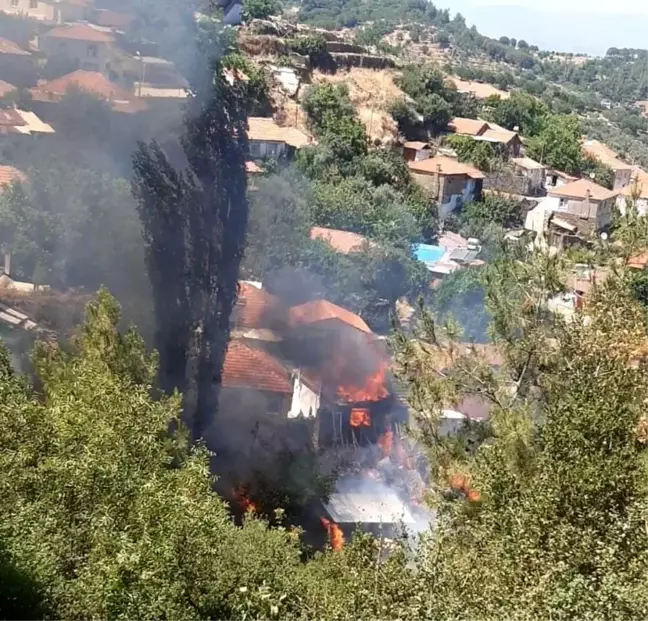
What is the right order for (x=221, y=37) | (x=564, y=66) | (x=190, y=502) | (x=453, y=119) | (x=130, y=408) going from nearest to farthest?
(x=190, y=502)
(x=130, y=408)
(x=221, y=37)
(x=453, y=119)
(x=564, y=66)

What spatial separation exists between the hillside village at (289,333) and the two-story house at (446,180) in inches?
5.9

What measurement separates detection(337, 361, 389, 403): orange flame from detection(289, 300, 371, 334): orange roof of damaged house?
167 cm

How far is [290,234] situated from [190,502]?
61.4ft

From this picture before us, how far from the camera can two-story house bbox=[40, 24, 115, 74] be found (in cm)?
1983

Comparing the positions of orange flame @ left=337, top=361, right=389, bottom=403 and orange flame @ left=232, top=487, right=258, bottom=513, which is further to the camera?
orange flame @ left=337, top=361, right=389, bottom=403

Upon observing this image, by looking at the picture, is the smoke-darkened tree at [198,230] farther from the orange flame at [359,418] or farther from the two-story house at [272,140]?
the two-story house at [272,140]

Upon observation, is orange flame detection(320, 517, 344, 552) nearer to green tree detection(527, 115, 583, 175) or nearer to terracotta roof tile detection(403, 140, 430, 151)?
terracotta roof tile detection(403, 140, 430, 151)

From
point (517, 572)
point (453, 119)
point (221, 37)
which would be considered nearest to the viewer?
point (517, 572)

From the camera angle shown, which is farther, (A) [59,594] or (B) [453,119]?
(B) [453,119]

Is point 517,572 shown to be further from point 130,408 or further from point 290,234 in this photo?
point 290,234

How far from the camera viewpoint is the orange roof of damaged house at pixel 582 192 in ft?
141

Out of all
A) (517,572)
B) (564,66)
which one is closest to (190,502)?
(517,572)

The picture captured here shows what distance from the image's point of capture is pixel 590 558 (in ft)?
22.0

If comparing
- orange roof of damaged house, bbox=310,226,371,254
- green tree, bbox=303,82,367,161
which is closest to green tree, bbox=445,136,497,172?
green tree, bbox=303,82,367,161
